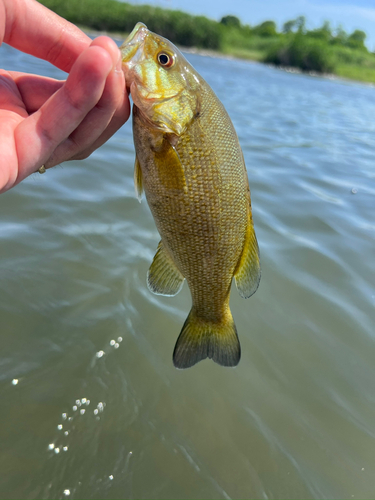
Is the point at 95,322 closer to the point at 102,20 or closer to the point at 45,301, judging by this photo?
the point at 45,301

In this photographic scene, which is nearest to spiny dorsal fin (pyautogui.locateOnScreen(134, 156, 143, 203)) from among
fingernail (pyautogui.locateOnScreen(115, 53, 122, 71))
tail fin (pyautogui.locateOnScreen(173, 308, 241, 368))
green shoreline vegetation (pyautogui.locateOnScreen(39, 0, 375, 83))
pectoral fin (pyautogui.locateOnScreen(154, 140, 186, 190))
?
pectoral fin (pyautogui.locateOnScreen(154, 140, 186, 190))

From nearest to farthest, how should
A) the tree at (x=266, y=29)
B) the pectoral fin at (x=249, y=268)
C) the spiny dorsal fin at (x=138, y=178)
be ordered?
the spiny dorsal fin at (x=138, y=178) → the pectoral fin at (x=249, y=268) → the tree at (x=266, y=29)

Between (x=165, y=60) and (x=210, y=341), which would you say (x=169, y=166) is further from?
(x=210, y=341)

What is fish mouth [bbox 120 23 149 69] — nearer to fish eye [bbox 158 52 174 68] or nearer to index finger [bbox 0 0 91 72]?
fish eye [bbox 158 52 174 68]

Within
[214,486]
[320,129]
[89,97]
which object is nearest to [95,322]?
[214,486]

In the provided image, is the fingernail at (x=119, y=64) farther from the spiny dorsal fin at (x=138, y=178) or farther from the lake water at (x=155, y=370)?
the lake water at (x=155, y=370)

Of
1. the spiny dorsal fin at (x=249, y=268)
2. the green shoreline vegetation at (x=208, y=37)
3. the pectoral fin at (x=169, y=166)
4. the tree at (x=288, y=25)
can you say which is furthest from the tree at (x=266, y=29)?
the pectoral fin at (x=169, y=166)
